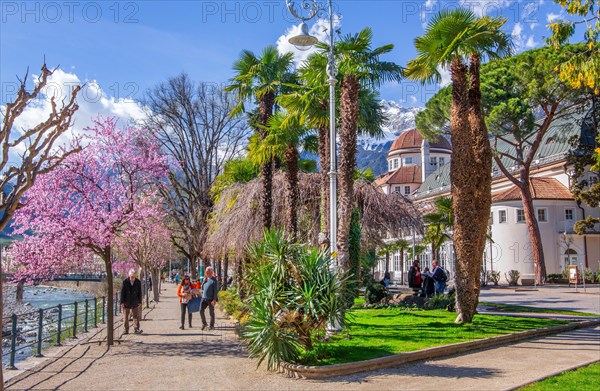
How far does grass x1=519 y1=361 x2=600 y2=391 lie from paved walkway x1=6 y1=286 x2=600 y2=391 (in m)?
0.23

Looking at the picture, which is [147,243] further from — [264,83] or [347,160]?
[347,160]

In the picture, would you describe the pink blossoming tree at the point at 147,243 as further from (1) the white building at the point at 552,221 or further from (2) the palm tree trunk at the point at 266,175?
(1) the white building at the point at 552,221

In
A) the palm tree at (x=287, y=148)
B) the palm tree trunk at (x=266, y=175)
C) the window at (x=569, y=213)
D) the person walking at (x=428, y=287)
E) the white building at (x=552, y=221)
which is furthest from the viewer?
the window at (x=569, y=213)

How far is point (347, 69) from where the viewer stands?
54.0 feet

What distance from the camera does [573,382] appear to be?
8438mm

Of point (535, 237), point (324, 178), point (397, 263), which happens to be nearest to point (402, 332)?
point (324, 178)

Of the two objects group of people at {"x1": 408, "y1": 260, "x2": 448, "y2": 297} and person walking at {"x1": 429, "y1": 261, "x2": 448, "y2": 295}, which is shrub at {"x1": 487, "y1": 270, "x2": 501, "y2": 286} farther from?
person walking at {"x1": 429, "y1": 261, "x2": 448, "y2": 295}

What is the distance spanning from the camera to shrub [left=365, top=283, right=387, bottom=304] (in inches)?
853

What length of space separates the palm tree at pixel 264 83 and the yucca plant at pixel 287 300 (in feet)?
34.2

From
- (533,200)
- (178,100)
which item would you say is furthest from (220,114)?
(533,200)

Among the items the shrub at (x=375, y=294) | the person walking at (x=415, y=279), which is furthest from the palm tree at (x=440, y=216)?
the shrub at (x=375, y=294)

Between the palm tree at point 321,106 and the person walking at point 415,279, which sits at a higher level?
the palm tree at point 321,106

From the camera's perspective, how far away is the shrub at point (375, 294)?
71.1 feet

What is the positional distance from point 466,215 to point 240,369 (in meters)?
7.48
